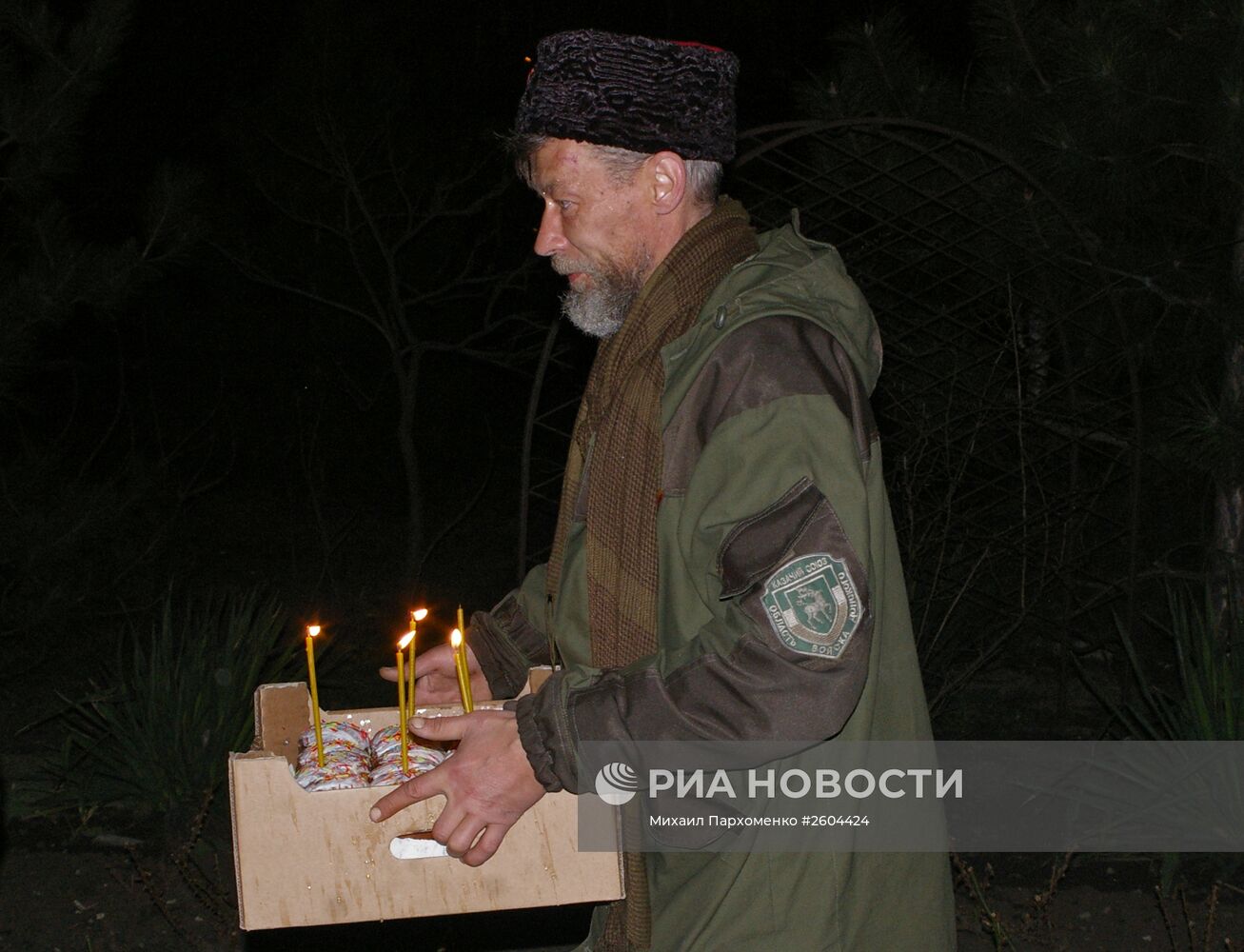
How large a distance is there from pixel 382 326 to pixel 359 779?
6.34 metres

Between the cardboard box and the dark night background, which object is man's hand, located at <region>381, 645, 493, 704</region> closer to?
the cardboard box

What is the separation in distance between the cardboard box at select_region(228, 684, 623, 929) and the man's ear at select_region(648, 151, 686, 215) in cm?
89

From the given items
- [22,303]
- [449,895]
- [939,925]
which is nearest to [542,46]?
[449,895]

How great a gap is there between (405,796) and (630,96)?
104 cm

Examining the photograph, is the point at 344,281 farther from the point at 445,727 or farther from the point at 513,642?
the point at 445,727

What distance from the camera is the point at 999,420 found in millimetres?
6488

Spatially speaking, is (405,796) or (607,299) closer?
(405,796)

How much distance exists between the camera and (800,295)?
1.96m

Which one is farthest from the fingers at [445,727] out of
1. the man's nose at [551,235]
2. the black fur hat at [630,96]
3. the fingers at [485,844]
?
the black fur hat at [630,96]

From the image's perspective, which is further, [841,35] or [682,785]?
[841,35]

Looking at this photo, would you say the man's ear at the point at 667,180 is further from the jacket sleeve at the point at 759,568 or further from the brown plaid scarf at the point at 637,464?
the jacket sleeve at the point at 759,568

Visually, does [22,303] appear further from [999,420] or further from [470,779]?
[470,779]

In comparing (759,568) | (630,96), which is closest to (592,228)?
(630,96)

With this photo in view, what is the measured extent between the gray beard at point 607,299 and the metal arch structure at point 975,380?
3.03 meters
